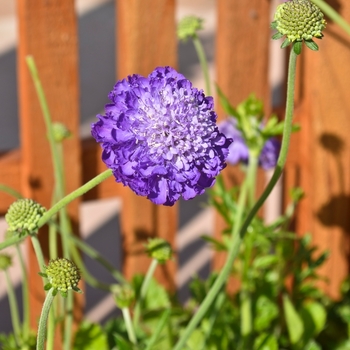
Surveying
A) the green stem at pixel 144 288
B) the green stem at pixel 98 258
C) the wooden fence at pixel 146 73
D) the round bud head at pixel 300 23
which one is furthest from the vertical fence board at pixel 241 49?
the round bud head at pixel 300 23

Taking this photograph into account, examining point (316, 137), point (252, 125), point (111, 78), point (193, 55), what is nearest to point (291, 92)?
point (252, 125)

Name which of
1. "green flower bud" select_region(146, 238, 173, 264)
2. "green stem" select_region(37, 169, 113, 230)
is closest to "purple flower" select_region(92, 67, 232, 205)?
"green stem" select_region(37, 169, 113, 230)

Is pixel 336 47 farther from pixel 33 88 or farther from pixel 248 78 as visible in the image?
pixel 33 88

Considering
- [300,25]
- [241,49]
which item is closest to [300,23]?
[300,25]

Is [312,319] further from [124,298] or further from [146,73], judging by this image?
[146,73]

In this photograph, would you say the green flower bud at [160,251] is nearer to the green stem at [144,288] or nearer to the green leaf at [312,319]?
the green stem at [144,288]
